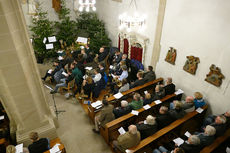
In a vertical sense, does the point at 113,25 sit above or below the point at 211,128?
above

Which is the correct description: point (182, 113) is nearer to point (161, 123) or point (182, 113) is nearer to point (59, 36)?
point (161, 123)

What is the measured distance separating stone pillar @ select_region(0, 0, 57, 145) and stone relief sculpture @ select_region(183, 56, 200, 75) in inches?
182

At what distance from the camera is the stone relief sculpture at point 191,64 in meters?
5.38

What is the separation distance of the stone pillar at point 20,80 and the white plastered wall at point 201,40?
461 cm

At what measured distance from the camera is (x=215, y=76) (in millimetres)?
4898

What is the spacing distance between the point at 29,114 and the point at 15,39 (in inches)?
80.5

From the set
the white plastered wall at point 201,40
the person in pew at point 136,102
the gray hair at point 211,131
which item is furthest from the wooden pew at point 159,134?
the person in pew at point 136,102

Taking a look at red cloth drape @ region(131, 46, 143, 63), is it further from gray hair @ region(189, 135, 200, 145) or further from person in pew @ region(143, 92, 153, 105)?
gray hair @ region(189, 135, 200, 145)

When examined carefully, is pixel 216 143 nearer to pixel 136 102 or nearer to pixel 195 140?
pixel 195 140

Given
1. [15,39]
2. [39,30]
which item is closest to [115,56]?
[39,30]

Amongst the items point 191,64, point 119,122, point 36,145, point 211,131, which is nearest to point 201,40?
point 191,64

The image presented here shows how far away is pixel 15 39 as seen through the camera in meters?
3.52

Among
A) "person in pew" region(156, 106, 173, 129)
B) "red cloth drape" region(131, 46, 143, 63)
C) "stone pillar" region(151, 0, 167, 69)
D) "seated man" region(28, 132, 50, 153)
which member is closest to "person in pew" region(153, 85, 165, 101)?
"person in pew" region(156, 106, 173, 129)

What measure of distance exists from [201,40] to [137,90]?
268cm
